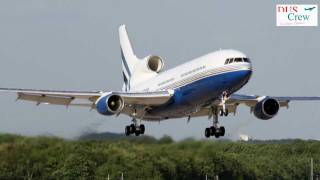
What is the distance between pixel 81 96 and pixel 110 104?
3588 millimetres

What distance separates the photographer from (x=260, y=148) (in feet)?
327

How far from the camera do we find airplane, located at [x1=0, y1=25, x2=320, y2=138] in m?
64.5

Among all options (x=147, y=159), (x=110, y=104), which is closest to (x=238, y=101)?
(x=110, y=104)

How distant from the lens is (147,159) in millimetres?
86125

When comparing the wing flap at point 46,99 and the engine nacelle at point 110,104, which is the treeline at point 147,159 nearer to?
the wing flap at point 46,99

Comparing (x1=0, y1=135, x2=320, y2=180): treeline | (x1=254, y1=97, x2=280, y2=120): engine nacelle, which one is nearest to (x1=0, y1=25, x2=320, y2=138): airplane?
(x1=254, y1=97, x2=280, y2=120): engine nacelle

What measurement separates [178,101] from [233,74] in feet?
15.1

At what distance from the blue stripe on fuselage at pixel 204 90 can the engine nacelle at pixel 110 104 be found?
10.0ft

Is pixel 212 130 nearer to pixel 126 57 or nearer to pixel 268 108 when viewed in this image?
pixel 268 108

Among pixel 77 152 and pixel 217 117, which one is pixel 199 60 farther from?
pixel 77 152

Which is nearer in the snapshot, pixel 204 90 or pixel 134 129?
pixel 204 90

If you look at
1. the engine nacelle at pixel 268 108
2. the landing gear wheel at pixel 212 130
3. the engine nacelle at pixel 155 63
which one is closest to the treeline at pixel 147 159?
the engine nacelle at pixel 155 63

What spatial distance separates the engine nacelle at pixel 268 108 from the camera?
7100 centimetres

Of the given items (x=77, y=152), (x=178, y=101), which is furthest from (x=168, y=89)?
(x=77, y=152)
